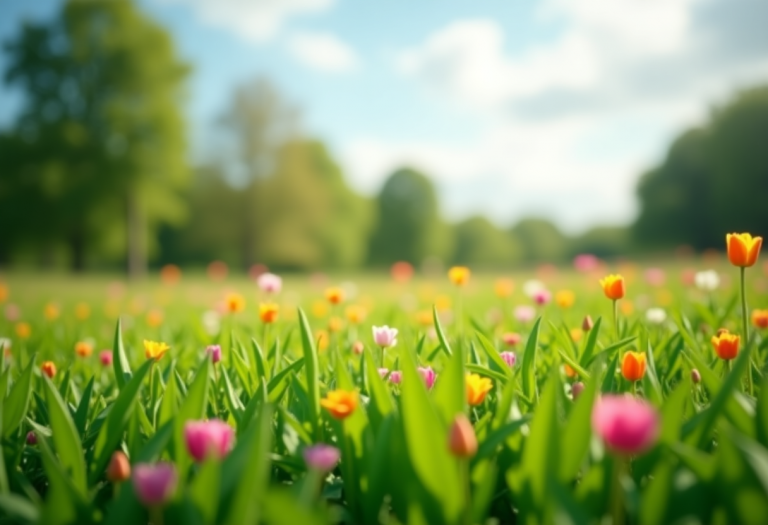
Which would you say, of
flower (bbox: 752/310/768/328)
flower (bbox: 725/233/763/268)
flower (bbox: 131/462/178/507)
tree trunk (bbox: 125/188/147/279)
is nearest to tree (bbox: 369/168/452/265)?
tree trunk (bbox: 125/188/147/279)

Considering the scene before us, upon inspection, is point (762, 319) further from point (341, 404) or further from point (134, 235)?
point (134, 235)

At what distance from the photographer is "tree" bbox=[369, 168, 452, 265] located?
44625 mm

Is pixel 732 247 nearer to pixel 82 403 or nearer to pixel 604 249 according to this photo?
pixel 82 403

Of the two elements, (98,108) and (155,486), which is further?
(98,108)

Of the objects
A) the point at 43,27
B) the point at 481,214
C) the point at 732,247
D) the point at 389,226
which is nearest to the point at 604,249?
the point at 481,214

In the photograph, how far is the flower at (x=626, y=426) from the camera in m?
0.71

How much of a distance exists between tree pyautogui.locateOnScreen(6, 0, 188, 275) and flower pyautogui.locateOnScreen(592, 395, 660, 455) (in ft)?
62.2

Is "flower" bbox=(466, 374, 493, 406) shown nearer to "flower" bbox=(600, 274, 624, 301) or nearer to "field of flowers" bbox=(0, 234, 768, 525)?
"field of flowers" bbox=(0, 234, 768, 525)

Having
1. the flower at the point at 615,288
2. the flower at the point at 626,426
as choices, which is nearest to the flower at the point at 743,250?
the flower at the point at 615,288

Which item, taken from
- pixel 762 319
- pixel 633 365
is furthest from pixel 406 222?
pixel 633 365

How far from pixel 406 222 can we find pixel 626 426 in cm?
4436

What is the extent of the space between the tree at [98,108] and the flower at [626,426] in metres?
19.0

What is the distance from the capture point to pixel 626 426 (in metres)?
0.72

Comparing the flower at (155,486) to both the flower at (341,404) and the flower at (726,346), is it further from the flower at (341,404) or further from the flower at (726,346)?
the flower at (726,346)
